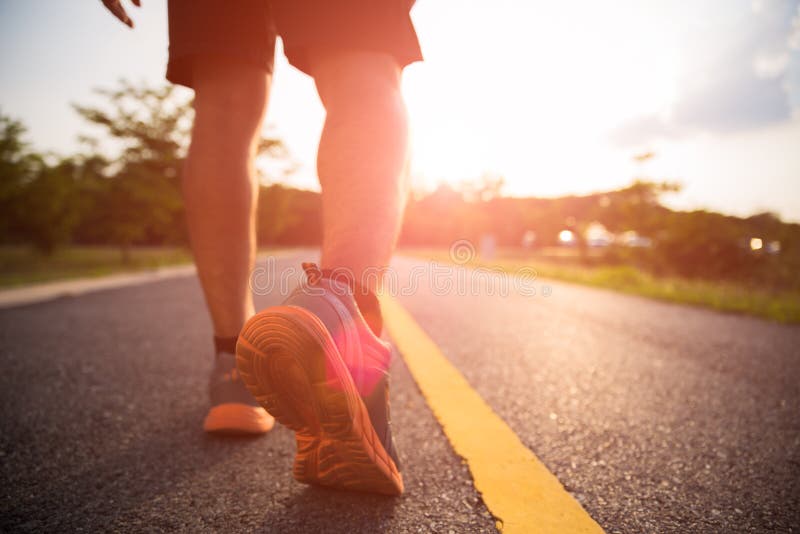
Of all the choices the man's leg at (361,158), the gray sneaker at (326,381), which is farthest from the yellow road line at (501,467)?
the man's leg at (361,158)

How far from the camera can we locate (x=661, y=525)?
740mm

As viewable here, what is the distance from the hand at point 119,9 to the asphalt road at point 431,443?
1.05 m

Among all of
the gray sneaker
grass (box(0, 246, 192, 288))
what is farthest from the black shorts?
grass (box(0, 246, 192, 288))

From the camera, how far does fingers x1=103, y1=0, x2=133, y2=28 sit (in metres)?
1.04

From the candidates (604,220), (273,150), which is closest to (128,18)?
(273,150)

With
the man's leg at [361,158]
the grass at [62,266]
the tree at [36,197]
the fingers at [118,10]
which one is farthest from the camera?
the tree at [36,197]

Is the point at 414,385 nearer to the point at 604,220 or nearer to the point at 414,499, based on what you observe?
the point at 414,499

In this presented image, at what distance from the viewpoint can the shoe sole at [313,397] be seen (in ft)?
2.25

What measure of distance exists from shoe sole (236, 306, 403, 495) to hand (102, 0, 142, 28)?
2.96 feet

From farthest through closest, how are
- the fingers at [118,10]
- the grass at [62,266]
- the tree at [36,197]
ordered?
the tree at [36,197] < the grass at [62,266] < the fingers at [118,10]

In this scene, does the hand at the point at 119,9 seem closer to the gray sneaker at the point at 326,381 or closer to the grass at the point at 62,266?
the gray sneaker at the point at 326,381

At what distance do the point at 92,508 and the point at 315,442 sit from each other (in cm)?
42

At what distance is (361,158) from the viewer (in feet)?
2.89

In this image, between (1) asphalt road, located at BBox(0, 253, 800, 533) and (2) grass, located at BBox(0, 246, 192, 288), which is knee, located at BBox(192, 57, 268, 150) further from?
(2) grass, located at BBox(0, 246, 192, 288)
